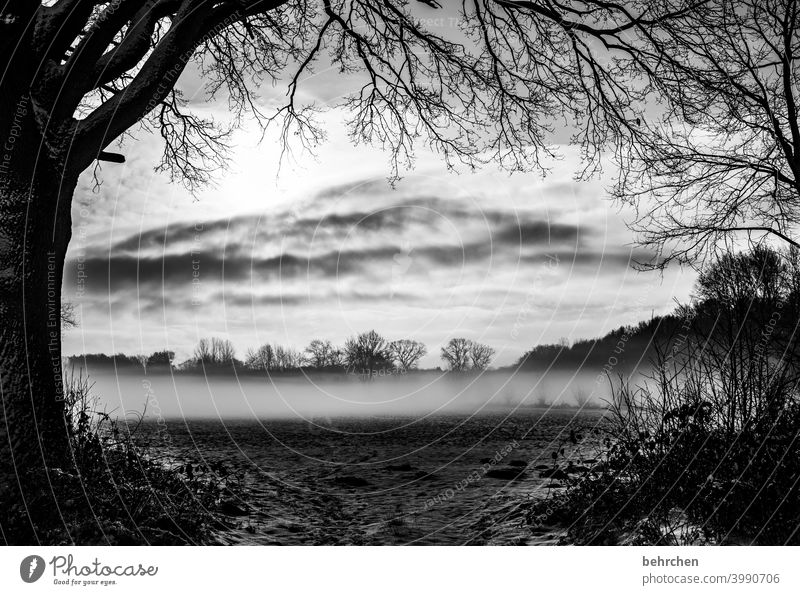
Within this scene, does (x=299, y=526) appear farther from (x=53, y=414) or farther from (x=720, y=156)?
(x=720, y=156)

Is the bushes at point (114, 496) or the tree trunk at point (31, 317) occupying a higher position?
the tree trunk at point (31, 317)

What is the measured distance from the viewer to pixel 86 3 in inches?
276

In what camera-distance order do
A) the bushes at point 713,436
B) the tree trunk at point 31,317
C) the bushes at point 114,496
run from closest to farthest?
the bushes at point 114,496 → the bushes at point 713,436 → the tree trunk at point 31,317

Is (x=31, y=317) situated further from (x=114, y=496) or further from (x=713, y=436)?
(x=713, y=436)

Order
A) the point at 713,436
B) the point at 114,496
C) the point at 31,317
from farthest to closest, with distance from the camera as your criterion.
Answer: the point at 31,317, the point at 713,436, the point at 114,496

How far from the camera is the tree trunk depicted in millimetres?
6105

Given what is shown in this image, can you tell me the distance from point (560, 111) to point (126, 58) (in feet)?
21.3

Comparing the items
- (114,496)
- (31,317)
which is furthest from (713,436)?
(31,317)

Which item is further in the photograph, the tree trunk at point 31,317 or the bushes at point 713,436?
the tree trunk at point 31,317

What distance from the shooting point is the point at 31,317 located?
655 cm

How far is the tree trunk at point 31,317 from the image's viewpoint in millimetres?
6105

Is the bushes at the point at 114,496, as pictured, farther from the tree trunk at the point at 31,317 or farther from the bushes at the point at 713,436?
the bushes at the point at 713,436

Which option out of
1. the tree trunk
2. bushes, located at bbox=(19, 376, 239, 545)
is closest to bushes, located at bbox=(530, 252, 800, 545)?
bushes, located at bbox=(19, 376, 239, 545)

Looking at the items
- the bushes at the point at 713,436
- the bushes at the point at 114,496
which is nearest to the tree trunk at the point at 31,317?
the bushes at the point at 114,496
